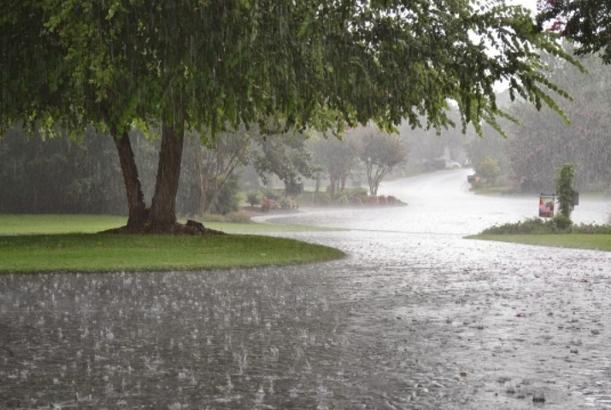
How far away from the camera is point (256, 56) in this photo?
48.1ft

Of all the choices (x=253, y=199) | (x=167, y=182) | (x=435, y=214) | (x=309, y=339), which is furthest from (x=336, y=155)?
(x=309, y=339)

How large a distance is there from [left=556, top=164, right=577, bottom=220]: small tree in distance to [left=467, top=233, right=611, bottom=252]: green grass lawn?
2.49 metres

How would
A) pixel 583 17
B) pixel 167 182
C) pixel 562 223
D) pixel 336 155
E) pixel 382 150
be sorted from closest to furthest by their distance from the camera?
1. pixel 583 17
2. pixel 167 182
3. pixel 562 223
4. pixel 382 150
5. pixel 336 155

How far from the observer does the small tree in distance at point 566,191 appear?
3100cm

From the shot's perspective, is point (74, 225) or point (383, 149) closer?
point (74, 225)

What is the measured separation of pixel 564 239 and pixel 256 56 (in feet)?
51.8

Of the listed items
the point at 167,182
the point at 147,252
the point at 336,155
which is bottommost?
the point at 147,252

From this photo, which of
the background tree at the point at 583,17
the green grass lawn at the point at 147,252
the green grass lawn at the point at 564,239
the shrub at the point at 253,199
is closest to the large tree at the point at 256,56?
the background tree at the point at 583,17

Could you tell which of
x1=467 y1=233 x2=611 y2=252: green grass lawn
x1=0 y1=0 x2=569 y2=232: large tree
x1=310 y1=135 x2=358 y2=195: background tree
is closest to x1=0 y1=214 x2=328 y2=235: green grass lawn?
x1=467 y1=233 x2=611 y2=252: green grass lawn

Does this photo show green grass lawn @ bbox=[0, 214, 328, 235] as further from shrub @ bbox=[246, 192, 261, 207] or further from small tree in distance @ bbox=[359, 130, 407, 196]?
small tree in distance @ bbox=[359, 130, 407, 196]

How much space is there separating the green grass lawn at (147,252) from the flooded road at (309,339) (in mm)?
1355

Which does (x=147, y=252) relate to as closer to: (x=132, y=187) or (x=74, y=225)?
(x=132, y=187)

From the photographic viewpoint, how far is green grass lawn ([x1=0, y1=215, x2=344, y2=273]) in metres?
16.2

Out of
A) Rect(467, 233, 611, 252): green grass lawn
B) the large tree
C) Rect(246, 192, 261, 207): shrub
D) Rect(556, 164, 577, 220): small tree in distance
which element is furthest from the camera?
Rect(246, 192, 261, 207): shrub
